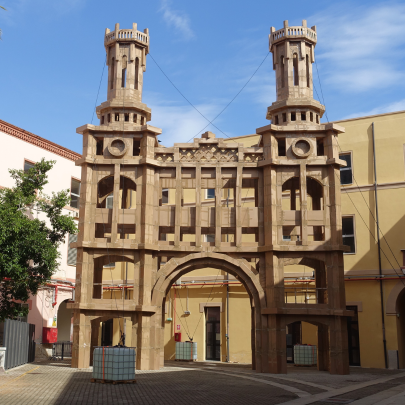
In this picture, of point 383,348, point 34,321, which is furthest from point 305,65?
point 34,321

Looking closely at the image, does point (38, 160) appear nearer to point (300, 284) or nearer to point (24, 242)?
point (24, 242)

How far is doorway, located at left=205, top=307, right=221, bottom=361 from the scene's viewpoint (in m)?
33.4

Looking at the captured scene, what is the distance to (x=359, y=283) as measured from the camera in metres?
29.7

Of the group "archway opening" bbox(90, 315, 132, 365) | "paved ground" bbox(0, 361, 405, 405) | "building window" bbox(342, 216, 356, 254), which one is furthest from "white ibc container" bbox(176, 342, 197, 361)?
"building window" bbox(342, 216, 356, 254)

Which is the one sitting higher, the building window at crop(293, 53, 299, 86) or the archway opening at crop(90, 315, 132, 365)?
the building window at crop(293, 53, 299, 86)

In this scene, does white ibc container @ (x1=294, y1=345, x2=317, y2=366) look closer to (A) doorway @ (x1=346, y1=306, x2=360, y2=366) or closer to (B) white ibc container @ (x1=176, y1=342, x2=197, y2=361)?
(A) doorway @ (x1=346, y1=306, x2=360, y2=366)

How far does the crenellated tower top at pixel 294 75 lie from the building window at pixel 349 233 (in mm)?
6927

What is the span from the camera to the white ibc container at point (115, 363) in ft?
59.8

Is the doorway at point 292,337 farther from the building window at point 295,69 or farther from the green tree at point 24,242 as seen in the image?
the green tree at point 24,242

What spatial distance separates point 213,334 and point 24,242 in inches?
593

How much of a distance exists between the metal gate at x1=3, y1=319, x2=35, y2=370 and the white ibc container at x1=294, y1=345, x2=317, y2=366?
45.3 feet

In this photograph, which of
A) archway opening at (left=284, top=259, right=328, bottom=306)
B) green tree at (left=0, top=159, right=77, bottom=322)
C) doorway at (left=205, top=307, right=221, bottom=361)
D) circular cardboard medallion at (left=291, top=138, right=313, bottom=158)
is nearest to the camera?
green tree at (left=0, top=159, right=77, bottom=322)

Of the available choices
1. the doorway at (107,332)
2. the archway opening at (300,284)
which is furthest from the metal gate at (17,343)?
the archway opening at (300,284)

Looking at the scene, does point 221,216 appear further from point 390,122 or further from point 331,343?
point 390,122
